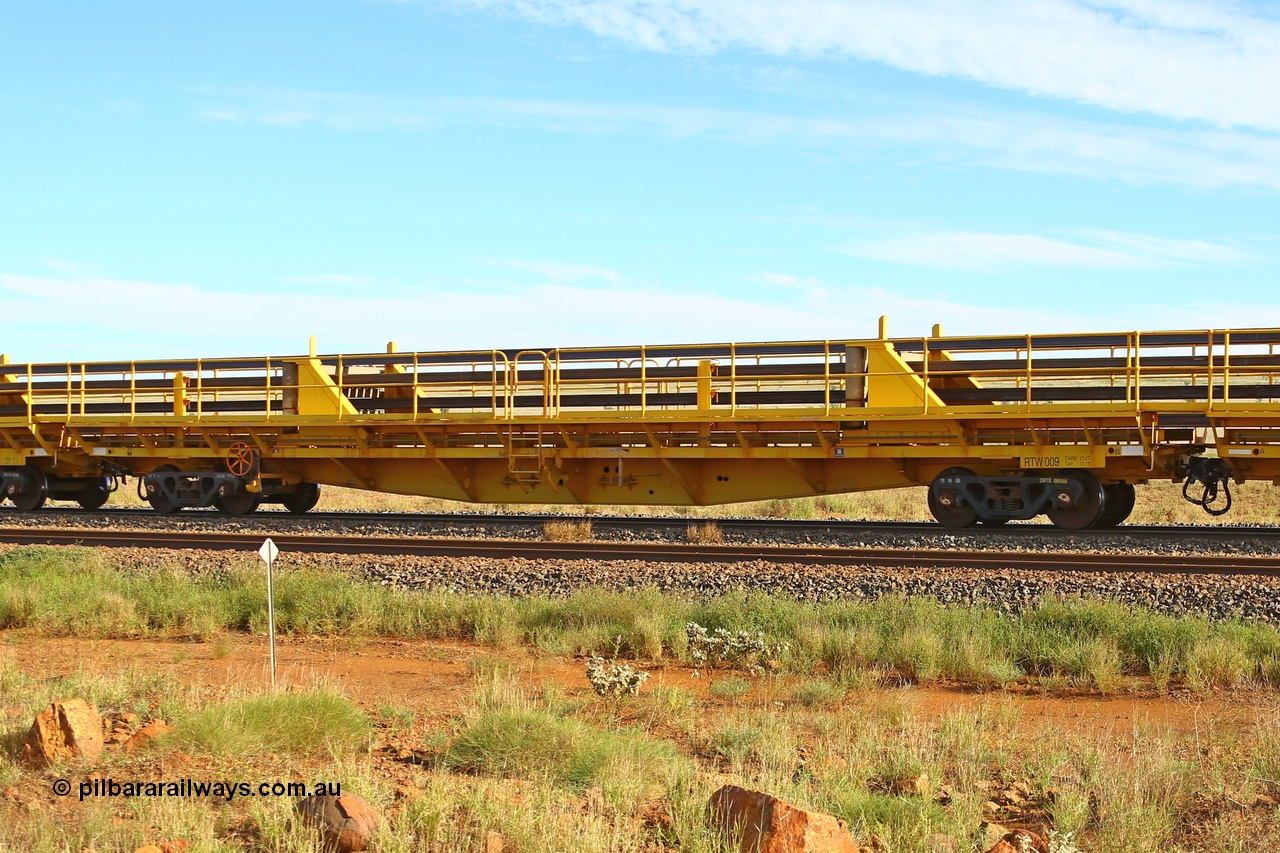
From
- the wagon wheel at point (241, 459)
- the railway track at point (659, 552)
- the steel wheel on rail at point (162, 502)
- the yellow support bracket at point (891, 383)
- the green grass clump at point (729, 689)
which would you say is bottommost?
the green grass clump at point (729, 689)

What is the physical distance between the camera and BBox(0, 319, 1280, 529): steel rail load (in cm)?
1648

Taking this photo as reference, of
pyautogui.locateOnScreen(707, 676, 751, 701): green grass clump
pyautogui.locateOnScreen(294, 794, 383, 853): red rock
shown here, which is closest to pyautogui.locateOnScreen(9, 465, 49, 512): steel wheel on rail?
pyautogui.locateOnScreen(707, 676, 751, 701): green grass clump

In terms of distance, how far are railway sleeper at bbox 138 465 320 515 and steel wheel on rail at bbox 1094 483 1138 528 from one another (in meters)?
14.3

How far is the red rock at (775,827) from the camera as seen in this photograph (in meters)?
5.19

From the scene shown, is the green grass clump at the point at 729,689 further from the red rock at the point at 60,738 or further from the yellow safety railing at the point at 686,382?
the yellow safety railing at the point at 686,382

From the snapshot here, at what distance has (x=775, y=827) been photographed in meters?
5.23

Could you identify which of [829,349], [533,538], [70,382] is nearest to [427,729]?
[533,538]

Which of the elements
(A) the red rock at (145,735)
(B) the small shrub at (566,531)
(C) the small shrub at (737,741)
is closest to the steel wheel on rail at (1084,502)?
(B) the small shrub at (566,531)

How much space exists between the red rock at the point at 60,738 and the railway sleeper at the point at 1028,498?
1332 cm

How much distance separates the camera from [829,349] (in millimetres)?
18047

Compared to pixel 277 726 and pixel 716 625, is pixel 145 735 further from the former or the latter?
pixel 716 625

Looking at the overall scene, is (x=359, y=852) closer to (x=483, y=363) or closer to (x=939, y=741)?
(x=939, y=741)

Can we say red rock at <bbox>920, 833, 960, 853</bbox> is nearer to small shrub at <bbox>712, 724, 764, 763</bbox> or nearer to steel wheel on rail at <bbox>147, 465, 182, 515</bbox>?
small shrub at <bbox>712, 724, 764, 763</bbox>

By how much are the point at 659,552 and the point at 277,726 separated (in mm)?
9115
